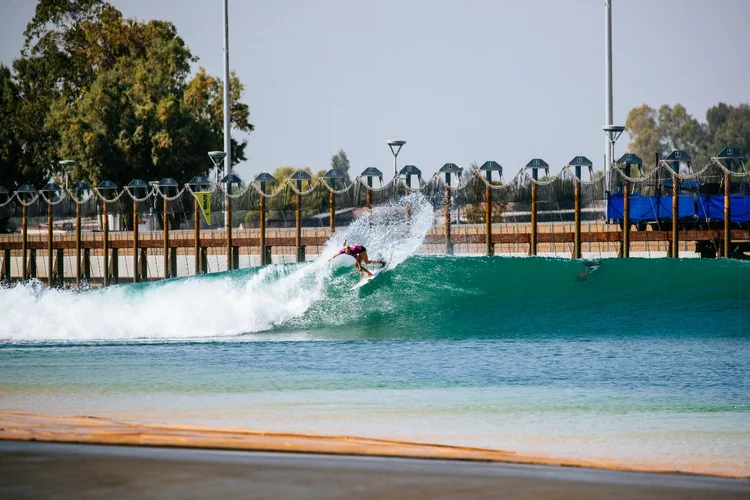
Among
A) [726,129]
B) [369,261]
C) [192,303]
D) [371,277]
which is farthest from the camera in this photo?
[726,129]

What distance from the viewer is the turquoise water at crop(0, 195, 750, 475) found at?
10.6 metres

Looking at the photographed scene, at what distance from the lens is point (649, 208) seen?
121 feet

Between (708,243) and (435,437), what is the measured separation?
27.8 m

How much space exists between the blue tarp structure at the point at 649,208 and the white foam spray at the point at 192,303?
28.7 feet

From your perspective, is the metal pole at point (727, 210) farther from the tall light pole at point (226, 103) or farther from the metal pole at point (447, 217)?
the tall light pole at point (226, 103)

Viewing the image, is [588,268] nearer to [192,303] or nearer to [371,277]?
[371,277]

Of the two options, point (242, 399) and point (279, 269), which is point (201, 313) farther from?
point (242, 399)

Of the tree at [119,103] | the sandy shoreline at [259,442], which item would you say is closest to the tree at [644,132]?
the tree at [119,103]

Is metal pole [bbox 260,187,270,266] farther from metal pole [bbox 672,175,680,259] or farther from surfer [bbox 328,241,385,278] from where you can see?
metal pole [bbox 672,175,680,259]

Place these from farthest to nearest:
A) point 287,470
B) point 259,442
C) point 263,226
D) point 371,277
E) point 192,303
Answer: point 263,226 < point 371,277 < point 192,303 < point 259,442 < point 287,470

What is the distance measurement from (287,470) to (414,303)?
54.2 ft

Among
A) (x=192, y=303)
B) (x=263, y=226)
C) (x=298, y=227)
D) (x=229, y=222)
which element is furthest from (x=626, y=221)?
(x=229, y=222)

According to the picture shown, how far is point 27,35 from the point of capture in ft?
256

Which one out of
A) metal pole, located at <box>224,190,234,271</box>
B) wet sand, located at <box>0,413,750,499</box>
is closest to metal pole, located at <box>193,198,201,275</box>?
metal pole, located at <box>224,190,234,271</box>
